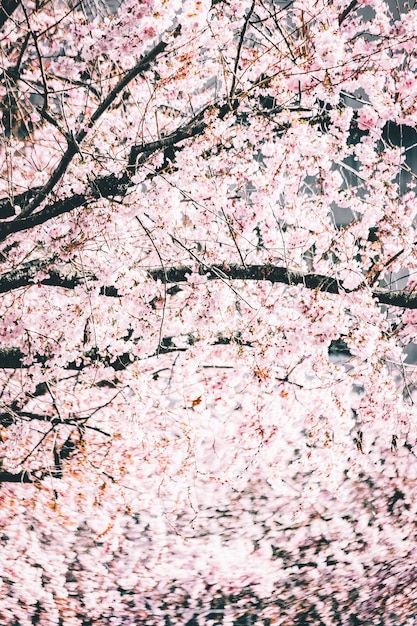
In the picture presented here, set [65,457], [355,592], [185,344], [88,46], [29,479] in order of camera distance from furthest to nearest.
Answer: [355,592] < [65,457] < [29,479] < [185,344] < [88,46]

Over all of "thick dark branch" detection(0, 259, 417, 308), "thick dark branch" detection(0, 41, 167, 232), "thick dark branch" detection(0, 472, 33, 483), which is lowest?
"thick dark branch" detection(0, 472, 33, 483)

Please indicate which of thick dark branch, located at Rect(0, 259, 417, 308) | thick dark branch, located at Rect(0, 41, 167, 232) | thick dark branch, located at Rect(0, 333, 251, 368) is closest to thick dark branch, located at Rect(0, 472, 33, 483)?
thick dark branch, located at Rect(0, 333, 251, 368)

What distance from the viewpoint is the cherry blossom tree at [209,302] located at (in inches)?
145

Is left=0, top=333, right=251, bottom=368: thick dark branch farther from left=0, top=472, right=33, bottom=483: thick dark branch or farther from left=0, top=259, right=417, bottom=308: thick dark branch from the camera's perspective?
left=0, top=472, right=33, bottom=483: thick dark branch

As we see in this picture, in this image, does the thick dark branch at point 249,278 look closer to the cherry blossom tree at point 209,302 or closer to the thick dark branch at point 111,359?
the cherry blossom tree at point 209,302

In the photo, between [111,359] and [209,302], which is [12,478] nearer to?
[111,359]

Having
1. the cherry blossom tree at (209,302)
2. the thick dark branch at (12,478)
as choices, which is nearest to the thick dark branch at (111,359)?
the cherry blossom tree at (209,302)

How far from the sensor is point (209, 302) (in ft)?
14.3

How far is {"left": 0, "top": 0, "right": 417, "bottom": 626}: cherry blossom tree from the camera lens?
3.67m

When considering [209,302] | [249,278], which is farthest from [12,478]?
[249,278]

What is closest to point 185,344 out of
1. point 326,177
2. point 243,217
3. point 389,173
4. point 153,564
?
point 243,217

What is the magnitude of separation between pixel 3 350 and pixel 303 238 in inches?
117

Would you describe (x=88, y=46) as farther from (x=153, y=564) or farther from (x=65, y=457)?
(x=153, y=564)

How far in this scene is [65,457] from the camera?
597cm
